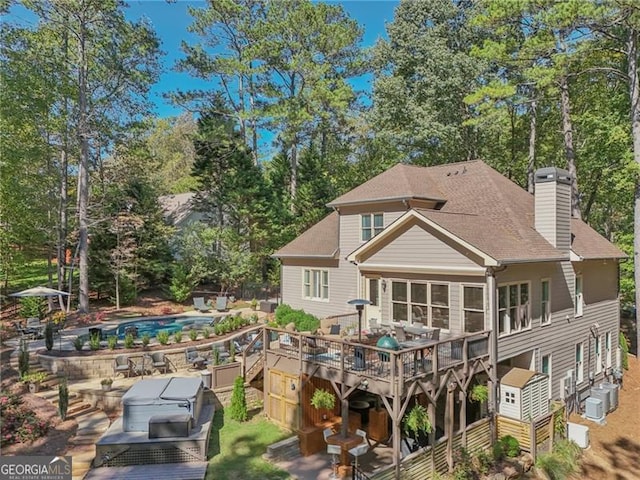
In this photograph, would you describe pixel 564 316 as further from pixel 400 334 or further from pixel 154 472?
pixel 154 472

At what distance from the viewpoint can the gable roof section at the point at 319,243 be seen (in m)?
19.4

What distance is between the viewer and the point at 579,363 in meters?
16.1

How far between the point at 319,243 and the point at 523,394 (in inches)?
428

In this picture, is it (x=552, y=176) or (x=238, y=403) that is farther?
(x=552, y=176)

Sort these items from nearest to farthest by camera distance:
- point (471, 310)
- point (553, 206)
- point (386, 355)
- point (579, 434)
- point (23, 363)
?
point (386, 355)
point (471, 310)
point (579, 434)
point (23, 363)
point (553, 206)

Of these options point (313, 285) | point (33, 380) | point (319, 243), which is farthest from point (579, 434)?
point (33, 380)

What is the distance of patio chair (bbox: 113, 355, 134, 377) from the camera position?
14586 mm

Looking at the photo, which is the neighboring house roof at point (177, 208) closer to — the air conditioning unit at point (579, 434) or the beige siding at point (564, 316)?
the beige siding at point (564, 316)

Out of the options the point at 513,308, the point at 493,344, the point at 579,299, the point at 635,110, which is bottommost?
the point at 493,344

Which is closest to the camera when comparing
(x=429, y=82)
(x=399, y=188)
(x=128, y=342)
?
(x=128, y=342)

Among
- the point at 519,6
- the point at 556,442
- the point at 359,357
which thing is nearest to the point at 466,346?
the point at 359,357

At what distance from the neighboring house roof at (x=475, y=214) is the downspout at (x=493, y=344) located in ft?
2.34

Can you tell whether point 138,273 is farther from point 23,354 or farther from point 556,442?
point 556,442

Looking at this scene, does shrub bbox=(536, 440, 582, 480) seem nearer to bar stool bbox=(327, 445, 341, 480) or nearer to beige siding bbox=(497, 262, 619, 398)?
beige siding bbox=(497, 262, 619, 398)
